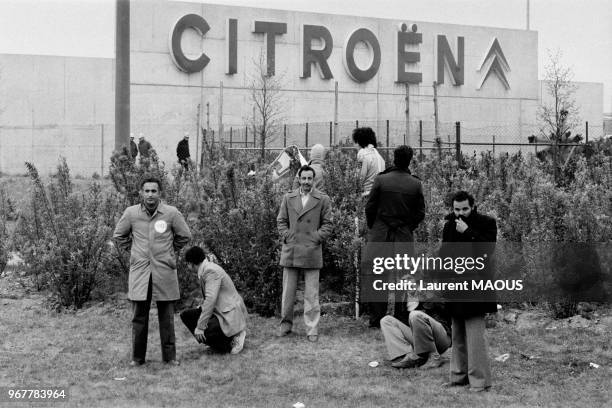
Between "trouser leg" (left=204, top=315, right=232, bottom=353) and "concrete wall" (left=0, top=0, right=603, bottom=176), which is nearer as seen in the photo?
"trouser leg" (left=204, top=315, right=232, bottom=353)

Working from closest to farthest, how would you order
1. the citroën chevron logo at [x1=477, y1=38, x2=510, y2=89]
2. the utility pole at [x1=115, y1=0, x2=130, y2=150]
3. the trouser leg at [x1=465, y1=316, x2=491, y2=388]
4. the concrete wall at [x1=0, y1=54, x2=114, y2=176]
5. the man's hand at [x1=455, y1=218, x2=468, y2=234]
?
the man's hand at [x1=455, y1=218, x2=468, y2=234]
the trouser leg at [x1=465, y1=316, x2=491, y2=388]
the utility pole at [x1=115, y1=0, x2=130, y2=150]
the concrete wall at [x1=0, y1=54, x2=114, y2=176]
the citroën chevron logo at [x1=477, y1=38, x2=510, y2=89]

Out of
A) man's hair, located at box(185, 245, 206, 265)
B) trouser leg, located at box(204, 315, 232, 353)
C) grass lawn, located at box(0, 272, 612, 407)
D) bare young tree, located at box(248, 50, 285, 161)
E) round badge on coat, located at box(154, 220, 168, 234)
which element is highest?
bare young tree, located at box(248, 50, 285, 161)

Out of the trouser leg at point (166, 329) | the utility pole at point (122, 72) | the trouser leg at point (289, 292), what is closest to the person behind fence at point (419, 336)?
the trouser leg at point (289, 292)

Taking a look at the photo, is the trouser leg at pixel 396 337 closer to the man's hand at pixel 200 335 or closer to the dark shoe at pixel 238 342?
the dark shoe at pixel 238 342

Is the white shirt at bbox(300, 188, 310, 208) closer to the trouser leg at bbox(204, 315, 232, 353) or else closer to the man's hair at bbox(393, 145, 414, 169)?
the man's hair at bbox(393, 145, 414, 169)

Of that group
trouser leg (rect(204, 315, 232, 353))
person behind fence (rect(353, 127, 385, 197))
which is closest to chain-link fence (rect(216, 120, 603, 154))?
person behind fence (rect(353, 127, 385, 197))

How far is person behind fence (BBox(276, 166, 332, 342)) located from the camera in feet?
31.8

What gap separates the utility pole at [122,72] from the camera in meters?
15.9

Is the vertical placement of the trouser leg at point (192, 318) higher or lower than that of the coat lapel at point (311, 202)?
lower

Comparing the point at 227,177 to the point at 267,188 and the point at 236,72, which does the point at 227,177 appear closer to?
the point at 267,188

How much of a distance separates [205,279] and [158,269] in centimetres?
61

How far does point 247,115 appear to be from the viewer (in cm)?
3678

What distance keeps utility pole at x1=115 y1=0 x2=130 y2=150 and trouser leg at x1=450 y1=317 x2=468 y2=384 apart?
953cm

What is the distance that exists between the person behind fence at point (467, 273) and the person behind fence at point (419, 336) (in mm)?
876
